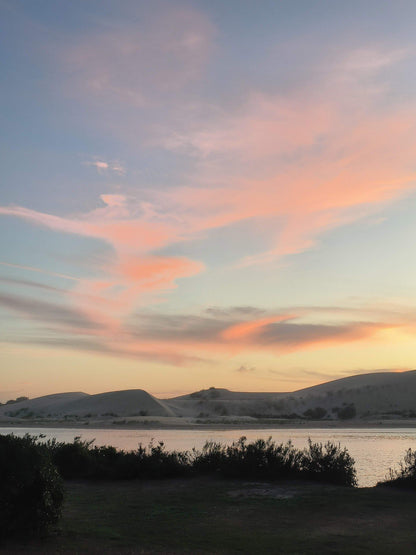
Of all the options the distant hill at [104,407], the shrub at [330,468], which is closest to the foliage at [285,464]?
the shrub at [330,468]

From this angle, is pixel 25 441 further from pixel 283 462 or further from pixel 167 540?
pixel 283 462

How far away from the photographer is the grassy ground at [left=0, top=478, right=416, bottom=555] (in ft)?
37.6

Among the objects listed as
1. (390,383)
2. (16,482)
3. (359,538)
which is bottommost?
(359,538)

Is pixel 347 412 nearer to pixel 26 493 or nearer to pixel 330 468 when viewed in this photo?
pixel 330 468

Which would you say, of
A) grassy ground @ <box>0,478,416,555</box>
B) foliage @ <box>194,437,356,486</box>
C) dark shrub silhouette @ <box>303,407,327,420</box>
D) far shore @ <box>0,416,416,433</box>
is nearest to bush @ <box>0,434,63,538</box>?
grassy ground @ <box>0,478,416,555</box>

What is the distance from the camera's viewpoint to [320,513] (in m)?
14.8

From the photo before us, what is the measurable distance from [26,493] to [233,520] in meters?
4.77

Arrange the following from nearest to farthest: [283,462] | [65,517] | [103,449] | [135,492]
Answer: [65,517] → [135,492] → [283,462] → [103,449]

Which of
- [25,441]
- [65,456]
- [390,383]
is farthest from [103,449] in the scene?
[390,383]

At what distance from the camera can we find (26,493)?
12.3m

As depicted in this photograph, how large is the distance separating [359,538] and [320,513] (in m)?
2.80

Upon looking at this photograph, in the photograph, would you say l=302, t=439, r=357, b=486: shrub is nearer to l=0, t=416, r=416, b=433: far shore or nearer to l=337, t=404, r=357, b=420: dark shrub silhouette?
l=0, t=416, r=416, b=433: far shore

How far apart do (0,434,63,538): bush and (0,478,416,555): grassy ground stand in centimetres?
38

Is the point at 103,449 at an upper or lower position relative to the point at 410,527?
upper
